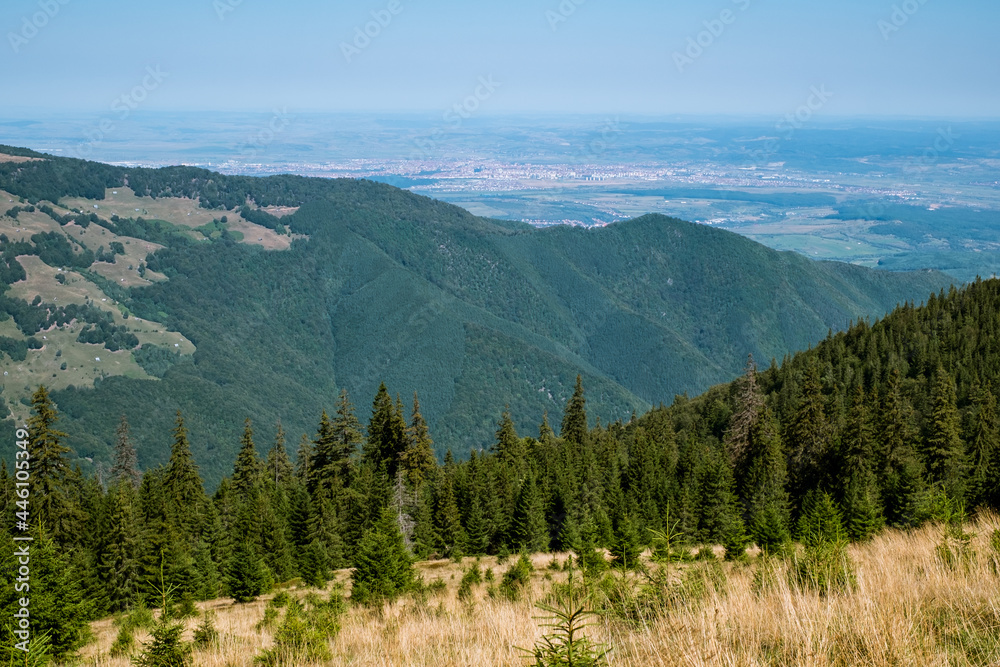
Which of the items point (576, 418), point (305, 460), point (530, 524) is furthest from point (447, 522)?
point (576, 418)

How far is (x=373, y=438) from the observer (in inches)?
2263

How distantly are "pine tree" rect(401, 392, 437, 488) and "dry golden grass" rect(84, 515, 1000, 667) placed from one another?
40954 millimetres

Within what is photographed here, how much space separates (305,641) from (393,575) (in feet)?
45.0

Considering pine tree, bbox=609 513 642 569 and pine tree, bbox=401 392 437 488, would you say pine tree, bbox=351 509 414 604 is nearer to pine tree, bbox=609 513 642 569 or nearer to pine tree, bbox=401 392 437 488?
pine tree, bbox=609 513 642 569

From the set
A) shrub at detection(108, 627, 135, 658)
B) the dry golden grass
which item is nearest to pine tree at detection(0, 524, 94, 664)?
shrub at detection(108, 627, 135, 658)

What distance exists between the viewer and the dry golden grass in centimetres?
665

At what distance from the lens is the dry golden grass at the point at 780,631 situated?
6648 millimetres

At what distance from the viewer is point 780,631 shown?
285 inches

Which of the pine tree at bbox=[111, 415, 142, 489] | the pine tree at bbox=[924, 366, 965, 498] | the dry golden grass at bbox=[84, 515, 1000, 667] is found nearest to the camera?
the dry golden grass at bbox=[84, 515, 1000, 667]

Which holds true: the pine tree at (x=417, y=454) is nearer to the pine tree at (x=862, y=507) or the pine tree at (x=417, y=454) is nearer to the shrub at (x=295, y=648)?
the pine tree at (x=862, y=507)

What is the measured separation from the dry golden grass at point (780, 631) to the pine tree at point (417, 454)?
134 feet

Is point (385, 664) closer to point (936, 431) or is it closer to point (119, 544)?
point (119, 544)

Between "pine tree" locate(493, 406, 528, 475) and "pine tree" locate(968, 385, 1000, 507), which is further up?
"pine tree" locate(968, 385, 1000, 507)

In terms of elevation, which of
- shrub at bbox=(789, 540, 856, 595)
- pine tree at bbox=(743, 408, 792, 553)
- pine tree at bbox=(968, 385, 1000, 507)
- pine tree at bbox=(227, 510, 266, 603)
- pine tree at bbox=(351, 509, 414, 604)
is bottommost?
pine tree at bbox=(743, 408, 792, 553)
